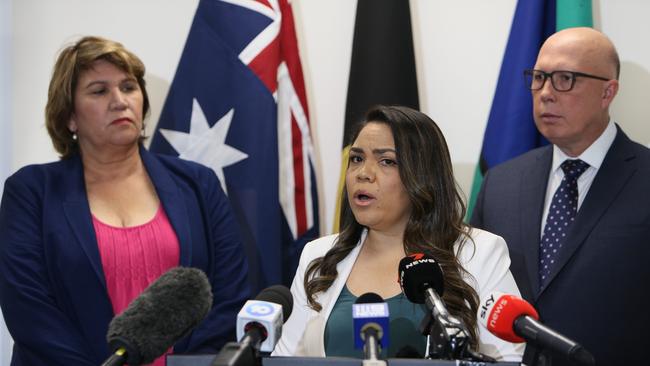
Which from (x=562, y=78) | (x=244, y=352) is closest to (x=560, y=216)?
(x=562, y=78)

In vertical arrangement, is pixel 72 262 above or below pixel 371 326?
below

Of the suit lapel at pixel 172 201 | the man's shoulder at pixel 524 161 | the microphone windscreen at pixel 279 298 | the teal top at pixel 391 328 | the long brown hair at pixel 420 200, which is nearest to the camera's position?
the microphone windscreen at pixel 279 298

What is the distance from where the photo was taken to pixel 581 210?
3203 millimetres

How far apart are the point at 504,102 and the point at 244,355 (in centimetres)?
282

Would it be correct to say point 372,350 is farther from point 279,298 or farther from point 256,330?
point 279,298

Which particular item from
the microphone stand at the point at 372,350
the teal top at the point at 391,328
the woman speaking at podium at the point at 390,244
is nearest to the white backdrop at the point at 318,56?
the woman speaking at podium at the point at 390,244

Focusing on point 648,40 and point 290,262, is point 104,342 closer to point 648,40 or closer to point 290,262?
point 290,262

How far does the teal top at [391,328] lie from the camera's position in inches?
103

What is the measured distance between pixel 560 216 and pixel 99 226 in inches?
71.0

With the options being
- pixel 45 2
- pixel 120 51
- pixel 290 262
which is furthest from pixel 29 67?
pixel 290 262

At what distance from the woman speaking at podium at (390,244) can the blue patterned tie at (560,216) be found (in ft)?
1.56

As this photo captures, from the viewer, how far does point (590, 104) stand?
3318mm

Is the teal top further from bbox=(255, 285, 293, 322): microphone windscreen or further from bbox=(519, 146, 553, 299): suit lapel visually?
bbox=(519, 146, 553, 299): suit lapel

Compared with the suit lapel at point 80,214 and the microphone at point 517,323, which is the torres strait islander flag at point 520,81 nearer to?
the suit lapel at point 80,214
